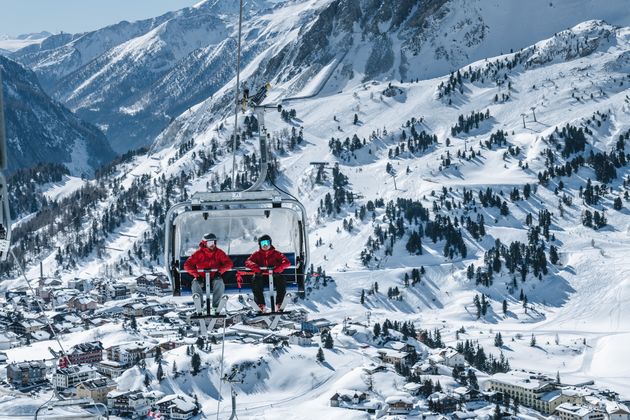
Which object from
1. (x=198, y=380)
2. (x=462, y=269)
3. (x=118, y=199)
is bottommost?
→ (x=198, y=380)

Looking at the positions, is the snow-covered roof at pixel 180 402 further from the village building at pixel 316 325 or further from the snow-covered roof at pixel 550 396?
the snow-covered roof at pixel 550 396

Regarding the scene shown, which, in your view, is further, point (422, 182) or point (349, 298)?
point (422, 182)

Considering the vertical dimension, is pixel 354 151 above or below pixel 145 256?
above

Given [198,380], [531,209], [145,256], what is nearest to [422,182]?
[531,209]

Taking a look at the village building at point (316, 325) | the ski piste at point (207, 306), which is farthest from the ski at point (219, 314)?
the village building at point (316, 325)

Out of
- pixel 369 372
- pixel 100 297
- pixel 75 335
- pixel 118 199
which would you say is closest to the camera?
pixel 369 372

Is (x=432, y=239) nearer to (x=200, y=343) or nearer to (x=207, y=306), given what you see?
(x=200, y=343)

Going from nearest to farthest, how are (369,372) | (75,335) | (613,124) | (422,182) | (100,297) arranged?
1. (369,372)
2. (75,335)
3. (100,297)
4. (422,182)
5. (613,124)

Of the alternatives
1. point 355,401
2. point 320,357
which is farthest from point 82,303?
point 355,401

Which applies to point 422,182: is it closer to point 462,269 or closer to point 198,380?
point 462,269
